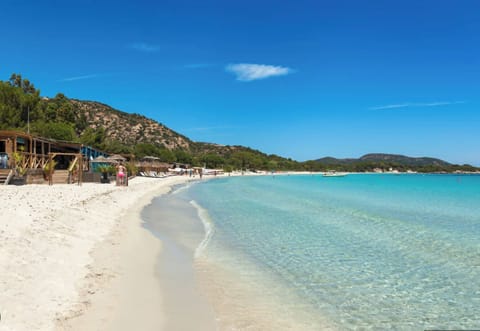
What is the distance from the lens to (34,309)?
3582 mm

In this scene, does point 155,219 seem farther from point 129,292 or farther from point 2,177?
point 2,177

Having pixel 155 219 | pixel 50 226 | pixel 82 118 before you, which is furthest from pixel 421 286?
pixel 82 118

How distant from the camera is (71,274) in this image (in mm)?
4848

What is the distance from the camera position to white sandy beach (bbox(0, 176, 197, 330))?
11.8 ft

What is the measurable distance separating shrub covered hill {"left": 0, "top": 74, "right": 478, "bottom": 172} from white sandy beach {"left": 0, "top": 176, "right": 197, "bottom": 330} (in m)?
28.9

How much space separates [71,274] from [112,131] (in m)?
89.8

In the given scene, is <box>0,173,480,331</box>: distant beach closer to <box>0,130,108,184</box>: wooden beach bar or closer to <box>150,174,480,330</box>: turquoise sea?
<box>150,174,480,330</box>: turquoise sea

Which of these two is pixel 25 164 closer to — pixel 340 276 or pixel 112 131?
pixel 340 276

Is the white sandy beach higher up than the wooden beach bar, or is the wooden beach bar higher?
the wooden beach bar

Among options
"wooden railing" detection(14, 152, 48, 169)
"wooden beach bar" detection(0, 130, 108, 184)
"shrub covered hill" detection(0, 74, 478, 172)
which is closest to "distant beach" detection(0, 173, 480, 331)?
"wooden beach bar" detection(0, 130, 108, 184)

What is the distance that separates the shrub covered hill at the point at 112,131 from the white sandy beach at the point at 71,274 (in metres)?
28.9

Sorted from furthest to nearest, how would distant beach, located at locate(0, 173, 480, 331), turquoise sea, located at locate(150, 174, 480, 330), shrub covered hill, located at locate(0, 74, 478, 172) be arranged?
shrub covered hill, located at locate(0, 74, 478, 172) → turquoise sea, located at locate(150, 174, 480, 330) → distant beach, located at locate(0, 173, 480, 331)

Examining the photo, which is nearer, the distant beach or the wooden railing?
the distant beach

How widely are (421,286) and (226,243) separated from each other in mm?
4466
